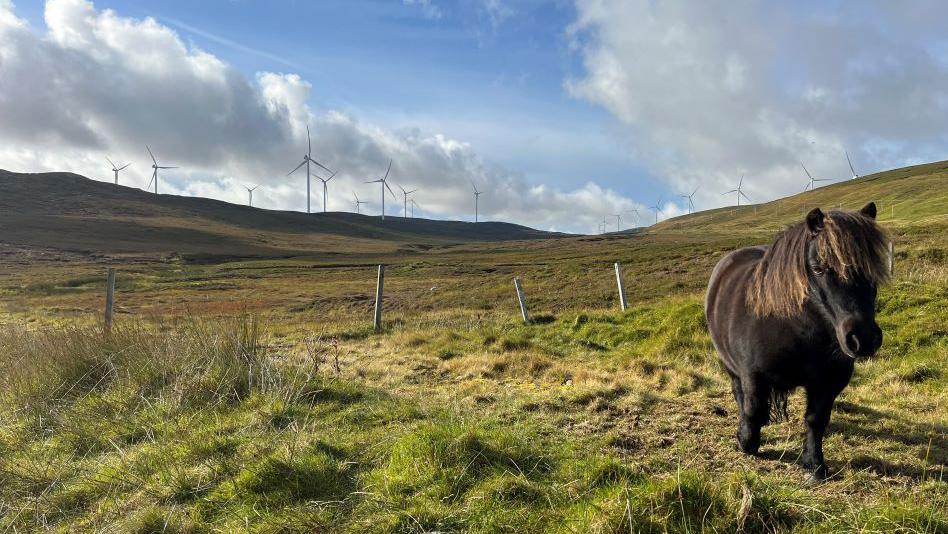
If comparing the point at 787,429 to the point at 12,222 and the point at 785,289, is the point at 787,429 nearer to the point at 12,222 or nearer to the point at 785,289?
the point at 785,289

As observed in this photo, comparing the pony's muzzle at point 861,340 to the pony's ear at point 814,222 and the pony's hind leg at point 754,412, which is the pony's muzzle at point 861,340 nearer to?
the pony's ear at point 814,222

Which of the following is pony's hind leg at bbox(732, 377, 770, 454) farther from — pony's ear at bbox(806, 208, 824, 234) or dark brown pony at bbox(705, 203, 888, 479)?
pony's ear at bbox(806, 208, 824, 234)

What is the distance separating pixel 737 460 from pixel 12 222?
110 meters

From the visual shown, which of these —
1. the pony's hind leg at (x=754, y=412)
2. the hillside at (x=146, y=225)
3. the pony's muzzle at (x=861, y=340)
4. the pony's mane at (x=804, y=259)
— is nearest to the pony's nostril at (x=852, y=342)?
the pony's muzzle at (x=861, y=340)

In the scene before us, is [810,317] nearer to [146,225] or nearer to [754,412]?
[754,412]

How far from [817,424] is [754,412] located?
1.44 feet

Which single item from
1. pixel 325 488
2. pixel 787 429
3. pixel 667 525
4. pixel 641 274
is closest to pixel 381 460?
pixel 325 488

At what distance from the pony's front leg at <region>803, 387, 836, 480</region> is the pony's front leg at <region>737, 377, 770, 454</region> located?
32 cm

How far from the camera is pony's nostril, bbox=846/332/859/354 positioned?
3.33 meters

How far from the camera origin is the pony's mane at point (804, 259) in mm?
3475

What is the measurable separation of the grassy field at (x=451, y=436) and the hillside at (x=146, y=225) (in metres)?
71.4

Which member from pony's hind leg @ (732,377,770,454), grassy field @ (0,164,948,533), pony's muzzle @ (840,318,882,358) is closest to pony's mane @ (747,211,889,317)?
pony's muzzle @ (840,318,882,358)

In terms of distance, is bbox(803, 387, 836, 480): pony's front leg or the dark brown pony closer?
the dark brown pony

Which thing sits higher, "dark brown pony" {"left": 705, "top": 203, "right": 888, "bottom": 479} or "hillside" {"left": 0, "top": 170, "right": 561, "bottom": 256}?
"hillside" {"left": 0, "top": 170, "right": 561, "bottom": 256}
